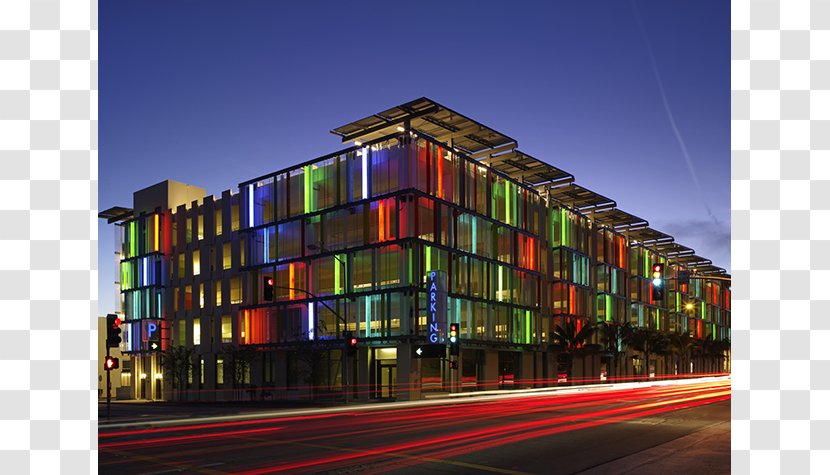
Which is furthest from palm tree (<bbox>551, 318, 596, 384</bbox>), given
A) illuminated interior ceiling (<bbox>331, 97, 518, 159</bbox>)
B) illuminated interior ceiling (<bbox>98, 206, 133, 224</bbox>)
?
illuminated interior ceiling (<bbox>98, 206, 133, 224</bbox>)

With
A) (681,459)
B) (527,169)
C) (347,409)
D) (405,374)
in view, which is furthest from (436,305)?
(681,459)

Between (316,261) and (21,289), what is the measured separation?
51.0 m

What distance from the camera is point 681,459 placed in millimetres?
15484

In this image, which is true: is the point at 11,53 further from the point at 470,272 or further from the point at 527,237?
the point at 527,237

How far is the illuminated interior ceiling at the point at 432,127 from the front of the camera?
5267 cm

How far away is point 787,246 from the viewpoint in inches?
233

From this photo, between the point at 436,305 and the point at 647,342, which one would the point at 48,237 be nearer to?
the point at 436,305

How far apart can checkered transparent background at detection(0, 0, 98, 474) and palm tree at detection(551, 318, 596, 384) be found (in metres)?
66.0

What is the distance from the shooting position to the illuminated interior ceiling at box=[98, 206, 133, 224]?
273 feet

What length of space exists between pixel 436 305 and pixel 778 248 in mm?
43720

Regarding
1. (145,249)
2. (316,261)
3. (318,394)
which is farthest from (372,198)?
(145,249)

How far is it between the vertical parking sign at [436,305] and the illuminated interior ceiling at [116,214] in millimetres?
48718

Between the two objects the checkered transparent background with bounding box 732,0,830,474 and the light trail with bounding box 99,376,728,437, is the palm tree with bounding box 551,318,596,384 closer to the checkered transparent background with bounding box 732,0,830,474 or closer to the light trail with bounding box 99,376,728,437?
the light trail with bounding box 99,376,728,437

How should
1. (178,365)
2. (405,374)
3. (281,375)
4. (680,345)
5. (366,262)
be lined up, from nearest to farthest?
(405,374) → (366,262) → (281,375) → (178,365) → (680,345)
